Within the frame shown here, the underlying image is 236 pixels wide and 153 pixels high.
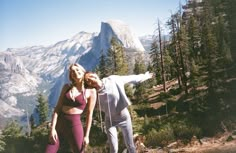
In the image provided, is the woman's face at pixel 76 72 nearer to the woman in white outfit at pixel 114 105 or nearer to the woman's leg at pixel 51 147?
the woman in white outfit at pixel 114 105

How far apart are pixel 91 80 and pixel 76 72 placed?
17 cm

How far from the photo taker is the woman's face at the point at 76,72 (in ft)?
8.61

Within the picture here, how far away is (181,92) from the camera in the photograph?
24.5 metres

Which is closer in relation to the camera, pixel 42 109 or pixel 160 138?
pixel 160 138

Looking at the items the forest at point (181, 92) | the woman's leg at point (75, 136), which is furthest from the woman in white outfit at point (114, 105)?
the forest at point (181, 92)

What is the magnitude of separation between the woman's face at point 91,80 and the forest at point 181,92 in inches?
162

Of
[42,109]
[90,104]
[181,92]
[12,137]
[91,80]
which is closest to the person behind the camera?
[90,104]

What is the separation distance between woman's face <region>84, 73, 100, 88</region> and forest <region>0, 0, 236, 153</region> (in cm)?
411

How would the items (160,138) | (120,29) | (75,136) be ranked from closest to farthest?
(75,136), (120,29), (160,138)

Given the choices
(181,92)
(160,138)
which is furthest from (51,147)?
(181,92)

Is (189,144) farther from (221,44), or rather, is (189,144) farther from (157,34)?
(157,34)

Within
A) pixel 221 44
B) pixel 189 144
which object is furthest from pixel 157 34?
pixel 189 144

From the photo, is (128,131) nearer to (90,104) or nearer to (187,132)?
(90,104)

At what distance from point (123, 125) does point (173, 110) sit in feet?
59.5
